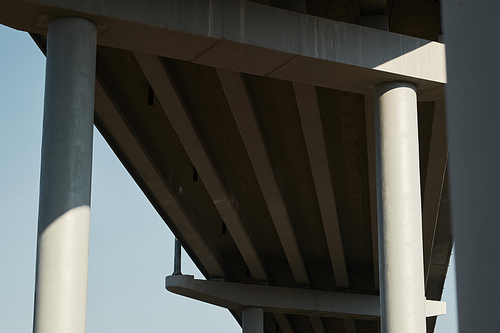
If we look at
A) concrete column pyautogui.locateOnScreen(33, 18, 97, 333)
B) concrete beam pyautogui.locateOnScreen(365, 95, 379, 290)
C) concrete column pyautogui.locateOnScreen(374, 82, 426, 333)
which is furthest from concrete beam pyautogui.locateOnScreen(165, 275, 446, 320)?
concrete column pyautogui.locateOnScreen(33, 18, 97, 333)

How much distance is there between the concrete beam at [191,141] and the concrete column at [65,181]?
3.17 m

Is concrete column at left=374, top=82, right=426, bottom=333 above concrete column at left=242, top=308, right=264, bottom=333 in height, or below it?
above

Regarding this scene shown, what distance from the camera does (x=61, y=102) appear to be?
25.7 ft

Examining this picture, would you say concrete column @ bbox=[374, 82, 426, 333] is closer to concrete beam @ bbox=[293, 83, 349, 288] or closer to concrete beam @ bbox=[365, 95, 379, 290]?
concrete beam @ bbox=[365, 95, 379, 290]

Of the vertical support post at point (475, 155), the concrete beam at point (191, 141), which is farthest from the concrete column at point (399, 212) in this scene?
the vertical support post at point (475, 155)

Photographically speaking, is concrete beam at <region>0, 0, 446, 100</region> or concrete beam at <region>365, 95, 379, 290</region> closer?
concrete beam at <region>0, 0, 446, 100</region>

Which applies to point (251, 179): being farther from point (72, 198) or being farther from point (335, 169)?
point (72, 198)

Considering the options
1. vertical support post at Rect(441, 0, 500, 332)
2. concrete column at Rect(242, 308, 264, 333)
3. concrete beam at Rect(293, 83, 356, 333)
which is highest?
concrete beam at Rect(293, 83, 356, 333)

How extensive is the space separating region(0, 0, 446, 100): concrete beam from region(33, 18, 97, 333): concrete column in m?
0.49

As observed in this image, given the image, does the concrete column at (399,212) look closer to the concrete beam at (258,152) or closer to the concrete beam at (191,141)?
the concrete beam at (258,152)

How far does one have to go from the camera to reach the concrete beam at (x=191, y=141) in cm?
1184

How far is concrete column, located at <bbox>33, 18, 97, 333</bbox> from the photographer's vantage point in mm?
7289

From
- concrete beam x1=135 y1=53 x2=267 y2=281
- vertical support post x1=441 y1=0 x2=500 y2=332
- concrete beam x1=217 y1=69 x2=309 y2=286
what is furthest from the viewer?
concrete beam x1=217 y1=69 x2=309 y2=286

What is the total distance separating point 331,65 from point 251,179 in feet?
30.2
